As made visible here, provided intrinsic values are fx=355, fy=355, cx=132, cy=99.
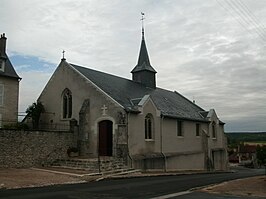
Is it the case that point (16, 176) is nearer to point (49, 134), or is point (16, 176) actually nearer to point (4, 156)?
point (4, 156)

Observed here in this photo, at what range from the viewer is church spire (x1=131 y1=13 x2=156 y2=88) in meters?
36.4

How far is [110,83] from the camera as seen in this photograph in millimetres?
29672

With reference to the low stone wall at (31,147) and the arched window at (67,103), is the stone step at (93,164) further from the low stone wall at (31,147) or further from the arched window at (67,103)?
the arched window at (67,103)

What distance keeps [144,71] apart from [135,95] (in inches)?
261

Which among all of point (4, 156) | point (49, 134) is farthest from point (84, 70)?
point (4, 156)

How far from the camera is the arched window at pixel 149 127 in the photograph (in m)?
28.0

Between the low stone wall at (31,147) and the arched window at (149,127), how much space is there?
617 centimetres

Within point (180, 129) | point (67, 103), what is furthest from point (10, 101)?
point (180, 129)

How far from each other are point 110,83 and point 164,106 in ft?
19.0

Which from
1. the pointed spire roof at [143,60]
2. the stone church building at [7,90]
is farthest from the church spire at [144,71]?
the stone church building at [7,90]

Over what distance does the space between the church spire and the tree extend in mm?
10719

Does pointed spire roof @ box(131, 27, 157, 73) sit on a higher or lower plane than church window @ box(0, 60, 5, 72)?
higher

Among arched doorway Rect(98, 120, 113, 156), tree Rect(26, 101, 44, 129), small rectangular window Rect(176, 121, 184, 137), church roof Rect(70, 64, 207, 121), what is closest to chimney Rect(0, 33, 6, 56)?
tree Rect(26, 101, 44, 129)

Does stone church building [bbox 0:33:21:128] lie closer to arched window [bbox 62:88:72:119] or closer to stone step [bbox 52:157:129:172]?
arched window [bbox 62:88:72:119]
